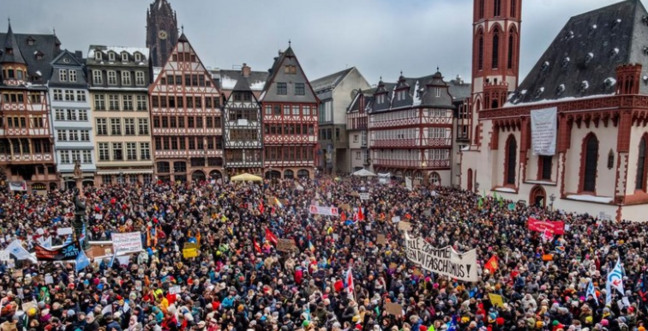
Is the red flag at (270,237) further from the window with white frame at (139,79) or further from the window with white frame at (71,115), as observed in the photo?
the window with white frame at (71,115)

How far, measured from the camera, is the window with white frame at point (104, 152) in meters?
42.9

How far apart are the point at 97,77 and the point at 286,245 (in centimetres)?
3483

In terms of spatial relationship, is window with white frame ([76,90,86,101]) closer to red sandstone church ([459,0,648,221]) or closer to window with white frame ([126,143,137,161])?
window with white frame ([126,143,137,161])

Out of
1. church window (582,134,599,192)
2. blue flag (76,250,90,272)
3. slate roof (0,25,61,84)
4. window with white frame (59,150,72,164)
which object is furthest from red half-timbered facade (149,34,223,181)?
church window (582,134,599,192)

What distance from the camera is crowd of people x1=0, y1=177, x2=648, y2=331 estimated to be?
10.9 metres

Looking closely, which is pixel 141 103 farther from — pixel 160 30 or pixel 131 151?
pixel 160 30

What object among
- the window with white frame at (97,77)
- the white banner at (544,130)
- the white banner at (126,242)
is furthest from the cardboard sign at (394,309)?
the window with white frame at (97,77)

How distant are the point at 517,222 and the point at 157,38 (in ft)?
260

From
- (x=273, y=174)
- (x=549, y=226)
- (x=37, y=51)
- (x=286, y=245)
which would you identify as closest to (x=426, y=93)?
(x=273, y=174)

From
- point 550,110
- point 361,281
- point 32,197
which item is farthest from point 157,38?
point 361,281

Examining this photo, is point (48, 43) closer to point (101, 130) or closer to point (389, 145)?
point (101, 130)

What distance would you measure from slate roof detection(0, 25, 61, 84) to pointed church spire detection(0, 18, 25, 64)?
1.22m

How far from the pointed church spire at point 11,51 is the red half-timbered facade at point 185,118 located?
1183cm

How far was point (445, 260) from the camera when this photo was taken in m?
13.8
